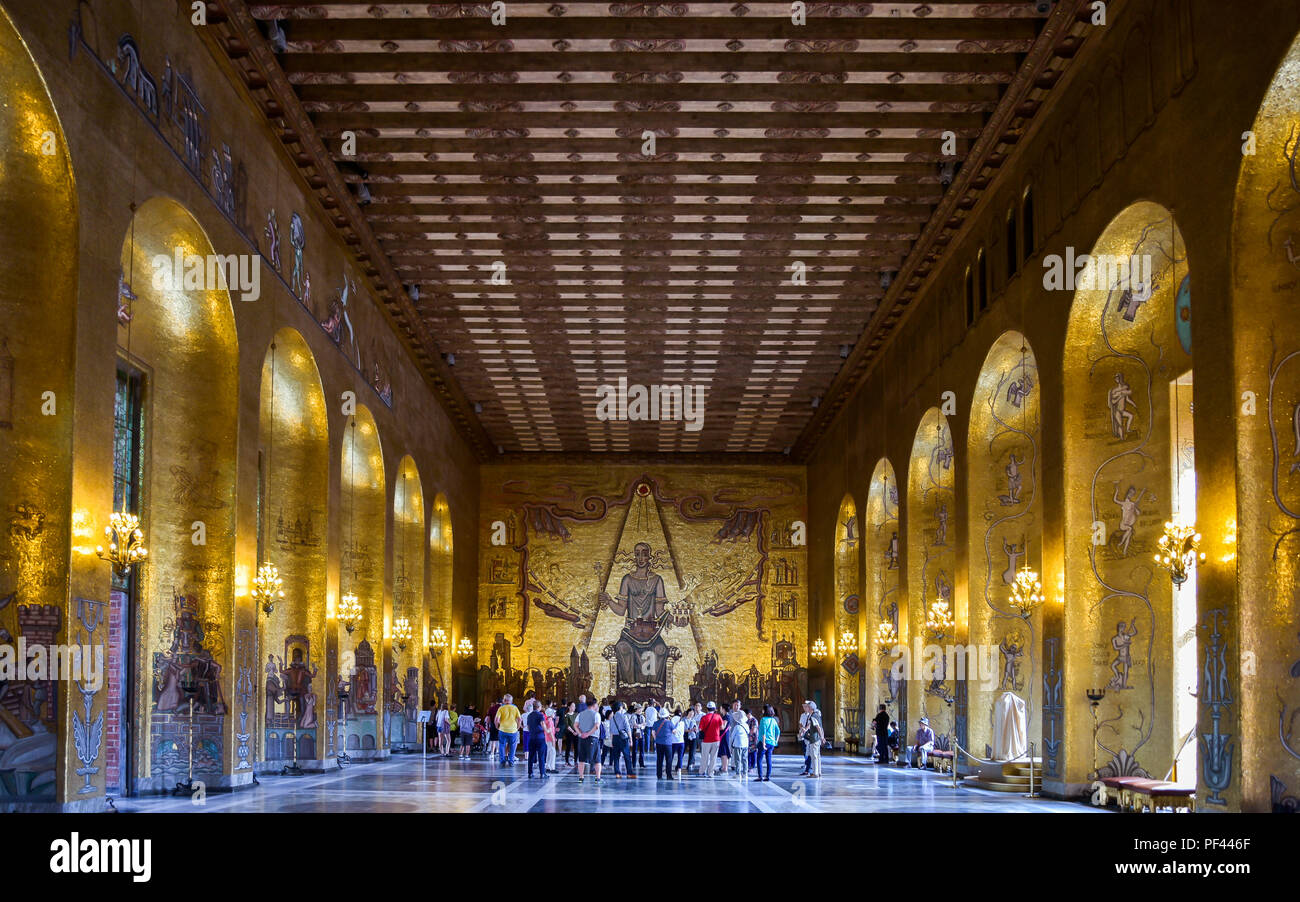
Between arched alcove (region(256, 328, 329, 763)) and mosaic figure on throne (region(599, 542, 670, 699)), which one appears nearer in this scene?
arched alcove (region(256, 328, 329, 763))

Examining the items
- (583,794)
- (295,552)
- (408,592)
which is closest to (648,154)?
(295,552)

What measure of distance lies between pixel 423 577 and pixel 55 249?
17445mm

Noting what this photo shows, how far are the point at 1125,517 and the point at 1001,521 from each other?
349 centimetres

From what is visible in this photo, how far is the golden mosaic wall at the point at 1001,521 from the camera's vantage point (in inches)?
694

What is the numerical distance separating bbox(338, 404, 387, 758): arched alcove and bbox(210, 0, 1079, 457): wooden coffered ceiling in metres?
2.74

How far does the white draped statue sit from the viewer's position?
17.0 meters

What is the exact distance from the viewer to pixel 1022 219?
54.8ft

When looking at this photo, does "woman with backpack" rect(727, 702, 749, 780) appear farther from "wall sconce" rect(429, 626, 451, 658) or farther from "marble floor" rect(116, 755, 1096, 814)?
"wall sconce" rect(429, 626, 451, 658)

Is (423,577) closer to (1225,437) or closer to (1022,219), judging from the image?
(1022,219)

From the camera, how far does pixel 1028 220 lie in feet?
54.3

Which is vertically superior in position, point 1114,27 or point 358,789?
point 1114,27

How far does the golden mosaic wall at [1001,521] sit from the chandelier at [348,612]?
9154 mm

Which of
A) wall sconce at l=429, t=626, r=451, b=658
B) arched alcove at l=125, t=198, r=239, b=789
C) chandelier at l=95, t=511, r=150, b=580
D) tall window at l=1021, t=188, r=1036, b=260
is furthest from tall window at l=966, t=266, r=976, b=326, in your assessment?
wall sconce at l=429, t=626, r=451, b=658
